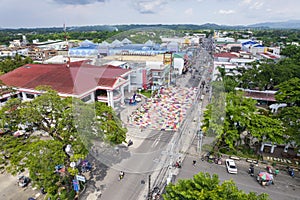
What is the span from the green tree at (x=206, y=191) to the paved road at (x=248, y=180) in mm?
4206

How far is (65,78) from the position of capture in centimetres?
1748

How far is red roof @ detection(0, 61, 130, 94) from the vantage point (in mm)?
16203

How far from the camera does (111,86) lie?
1686 cm

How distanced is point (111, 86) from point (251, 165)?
1166cm

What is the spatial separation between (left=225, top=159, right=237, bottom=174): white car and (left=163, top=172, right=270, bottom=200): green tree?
470 centimetres

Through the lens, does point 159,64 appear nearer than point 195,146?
No

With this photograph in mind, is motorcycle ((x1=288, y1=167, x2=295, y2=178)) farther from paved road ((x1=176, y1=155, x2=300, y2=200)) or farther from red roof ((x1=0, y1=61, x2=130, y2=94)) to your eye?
red roof ((x1=0, y1=61, x2=130, y2=94))

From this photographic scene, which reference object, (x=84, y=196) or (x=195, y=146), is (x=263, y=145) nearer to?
(x=195, y=146)

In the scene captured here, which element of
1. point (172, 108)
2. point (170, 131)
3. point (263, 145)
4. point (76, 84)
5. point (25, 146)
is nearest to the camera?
point (25, 146)

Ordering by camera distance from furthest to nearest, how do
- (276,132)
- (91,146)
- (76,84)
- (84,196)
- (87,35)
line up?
(87,35)
(76,84)
(276,132)
(84,196)
(91,146)

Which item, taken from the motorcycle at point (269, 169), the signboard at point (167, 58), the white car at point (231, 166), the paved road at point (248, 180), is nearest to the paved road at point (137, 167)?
the paved road at point (248, 180)

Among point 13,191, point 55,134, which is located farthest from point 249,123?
point 13,191

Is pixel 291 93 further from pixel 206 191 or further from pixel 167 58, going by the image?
pixel 167 58

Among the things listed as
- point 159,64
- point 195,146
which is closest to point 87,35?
point 159,64
